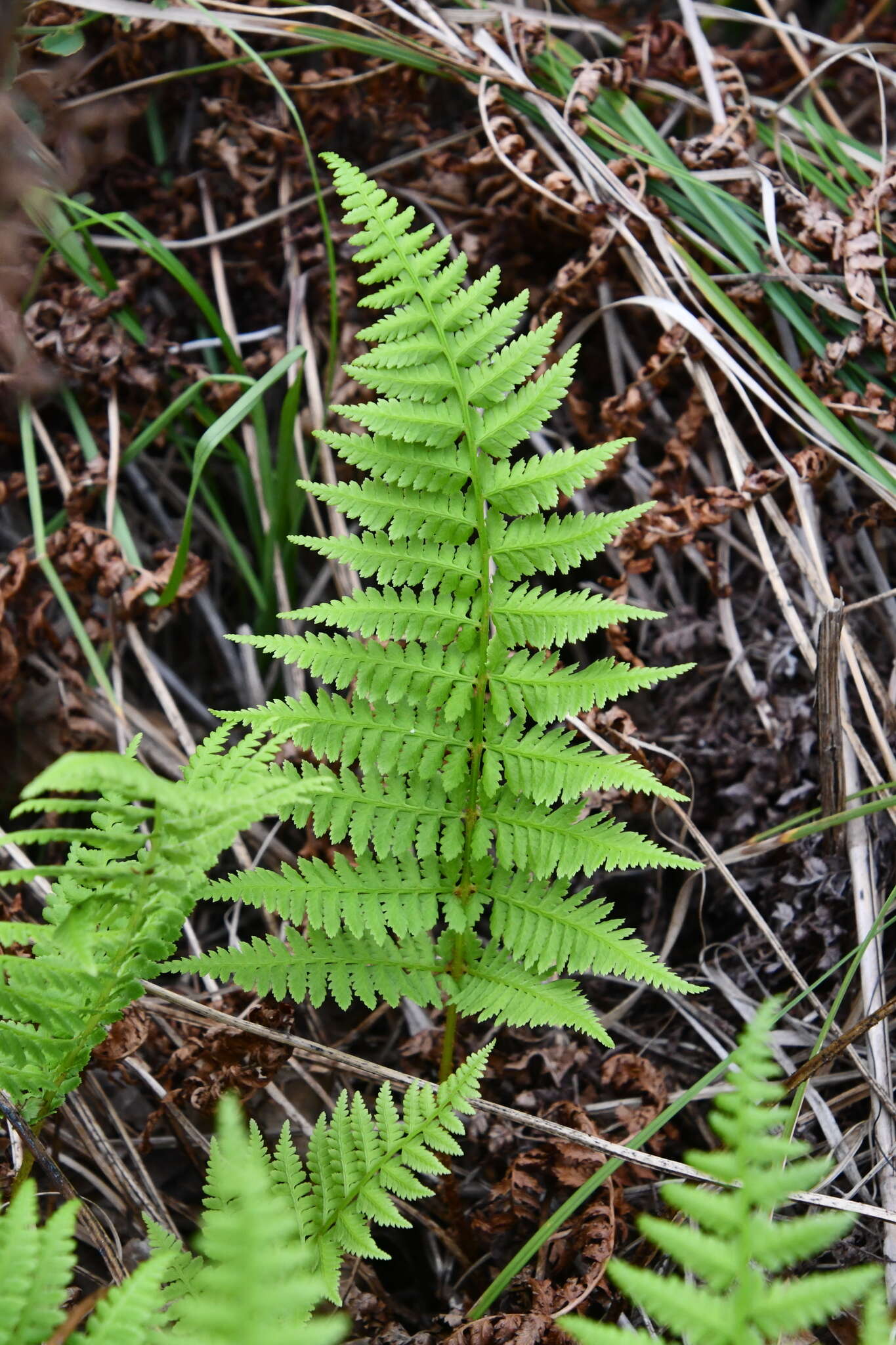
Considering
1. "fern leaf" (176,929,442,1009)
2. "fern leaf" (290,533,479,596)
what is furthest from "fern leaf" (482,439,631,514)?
"fern leaf" (176,929,442,1009)

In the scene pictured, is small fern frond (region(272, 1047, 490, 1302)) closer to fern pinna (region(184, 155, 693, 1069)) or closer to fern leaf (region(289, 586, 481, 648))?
fern pinna (region(184, 155, 693, 1069))

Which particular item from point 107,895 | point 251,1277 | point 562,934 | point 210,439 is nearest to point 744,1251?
point 251,1277

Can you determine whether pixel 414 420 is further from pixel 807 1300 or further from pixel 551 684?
pixel 807 1300

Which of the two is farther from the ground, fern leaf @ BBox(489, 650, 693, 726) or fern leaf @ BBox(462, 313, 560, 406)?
fern leaf @ BBox(462, 313, 560, 406)

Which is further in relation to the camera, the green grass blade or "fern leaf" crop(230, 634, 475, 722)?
the green grass blade

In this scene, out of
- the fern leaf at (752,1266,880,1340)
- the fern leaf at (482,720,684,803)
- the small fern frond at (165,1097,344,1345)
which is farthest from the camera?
the fern leaf at (482,720,684,803)

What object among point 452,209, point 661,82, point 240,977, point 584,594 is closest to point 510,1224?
point 240,977
